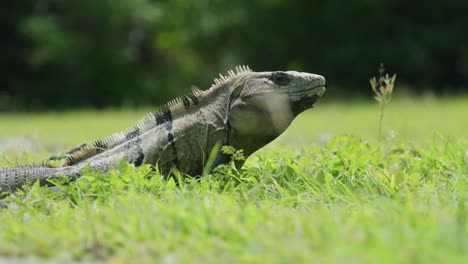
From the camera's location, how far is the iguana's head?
4.77 m

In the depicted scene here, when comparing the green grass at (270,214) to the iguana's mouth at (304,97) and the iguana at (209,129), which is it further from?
the iguana's mouth at (304,97)

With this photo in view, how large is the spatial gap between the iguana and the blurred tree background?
66.4 feet

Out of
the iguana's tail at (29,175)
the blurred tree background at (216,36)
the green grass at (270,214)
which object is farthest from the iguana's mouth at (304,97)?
the blurred tree background at (216,36)

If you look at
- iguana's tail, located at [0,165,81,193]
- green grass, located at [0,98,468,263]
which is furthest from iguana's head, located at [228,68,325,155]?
iguana's tail, located at [0,165,81,193]

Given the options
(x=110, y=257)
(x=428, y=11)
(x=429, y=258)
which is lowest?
(x=428, y=11)

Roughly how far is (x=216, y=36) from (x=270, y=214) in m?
27.7

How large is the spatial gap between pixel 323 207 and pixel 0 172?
2.11 m

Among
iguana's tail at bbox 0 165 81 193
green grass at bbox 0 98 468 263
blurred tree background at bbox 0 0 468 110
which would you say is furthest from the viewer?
blurred tree background at bbox 0 0 468 110

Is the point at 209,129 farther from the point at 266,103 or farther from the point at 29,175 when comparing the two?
the point at 29,175

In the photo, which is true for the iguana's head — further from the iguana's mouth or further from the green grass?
the green grass

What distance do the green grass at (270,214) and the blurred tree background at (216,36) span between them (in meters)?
20.6

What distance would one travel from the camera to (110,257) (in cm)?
307

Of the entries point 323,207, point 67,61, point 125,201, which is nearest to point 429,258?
point 323,207

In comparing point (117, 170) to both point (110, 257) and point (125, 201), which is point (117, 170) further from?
point (110, 257)
